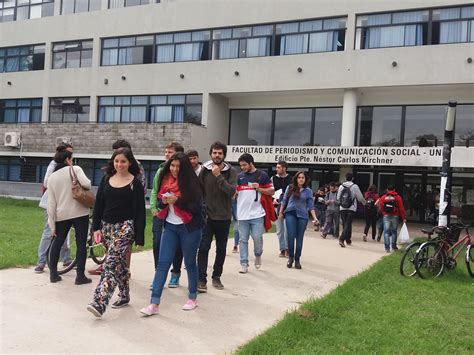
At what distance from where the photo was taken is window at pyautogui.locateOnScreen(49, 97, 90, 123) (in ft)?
82.5

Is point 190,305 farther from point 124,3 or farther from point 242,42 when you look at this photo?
point 124,3

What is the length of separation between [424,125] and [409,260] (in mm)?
13139

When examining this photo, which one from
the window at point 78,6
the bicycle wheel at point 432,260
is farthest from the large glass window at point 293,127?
the bicycle wheel at point 432,260

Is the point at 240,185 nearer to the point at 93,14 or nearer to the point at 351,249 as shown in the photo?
the point at 351,249

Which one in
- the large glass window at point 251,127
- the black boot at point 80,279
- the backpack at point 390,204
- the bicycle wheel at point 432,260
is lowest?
the black boot at point 80,279

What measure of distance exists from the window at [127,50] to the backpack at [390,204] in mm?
16294

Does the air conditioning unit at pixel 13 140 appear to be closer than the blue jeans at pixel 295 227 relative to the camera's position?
No

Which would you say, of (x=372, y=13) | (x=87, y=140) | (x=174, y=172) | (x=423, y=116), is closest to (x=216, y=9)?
(x=372, y=13)

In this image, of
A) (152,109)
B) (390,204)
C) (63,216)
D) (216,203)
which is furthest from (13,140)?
(216,203)

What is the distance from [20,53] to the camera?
90.1 ft

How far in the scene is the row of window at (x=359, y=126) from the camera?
19.1 meters

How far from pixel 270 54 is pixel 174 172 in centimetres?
1732

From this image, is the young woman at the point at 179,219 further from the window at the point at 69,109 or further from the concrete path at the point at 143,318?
the window at the point at 69,109

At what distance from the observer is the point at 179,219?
481cm
